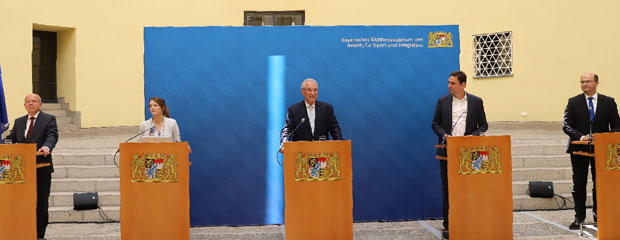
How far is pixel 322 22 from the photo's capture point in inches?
417

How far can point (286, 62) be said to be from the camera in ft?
15.2

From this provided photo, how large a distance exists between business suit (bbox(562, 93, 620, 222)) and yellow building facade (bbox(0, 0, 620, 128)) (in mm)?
5876

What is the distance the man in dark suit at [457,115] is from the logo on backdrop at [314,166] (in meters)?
1.04

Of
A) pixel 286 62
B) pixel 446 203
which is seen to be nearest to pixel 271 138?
pixel 286 62

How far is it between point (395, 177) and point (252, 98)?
4.95ft

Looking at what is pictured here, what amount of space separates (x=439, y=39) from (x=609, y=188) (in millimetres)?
1892

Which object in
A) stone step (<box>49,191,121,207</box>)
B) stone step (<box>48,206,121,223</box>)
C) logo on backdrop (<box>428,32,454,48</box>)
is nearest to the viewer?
logo on backdrop (<box>428,32,454,48</box>)

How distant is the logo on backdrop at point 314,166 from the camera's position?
3.43 m

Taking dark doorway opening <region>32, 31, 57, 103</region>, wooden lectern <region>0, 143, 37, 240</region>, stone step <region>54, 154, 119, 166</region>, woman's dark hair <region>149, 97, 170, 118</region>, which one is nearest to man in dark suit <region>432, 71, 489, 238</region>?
woman's dark hair <region>149, 97, 170, 118</region>

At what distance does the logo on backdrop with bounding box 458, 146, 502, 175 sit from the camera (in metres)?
3.49

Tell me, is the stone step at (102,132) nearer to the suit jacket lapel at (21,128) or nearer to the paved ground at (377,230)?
the paved ground at (377,230)

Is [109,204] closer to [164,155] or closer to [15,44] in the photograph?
[164,155]

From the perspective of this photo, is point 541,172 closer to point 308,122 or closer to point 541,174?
point 541,174

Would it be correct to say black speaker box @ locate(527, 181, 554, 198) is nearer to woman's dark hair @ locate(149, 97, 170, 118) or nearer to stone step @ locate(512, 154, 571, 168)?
stone step @ locate(512, 154, 571, 168)
